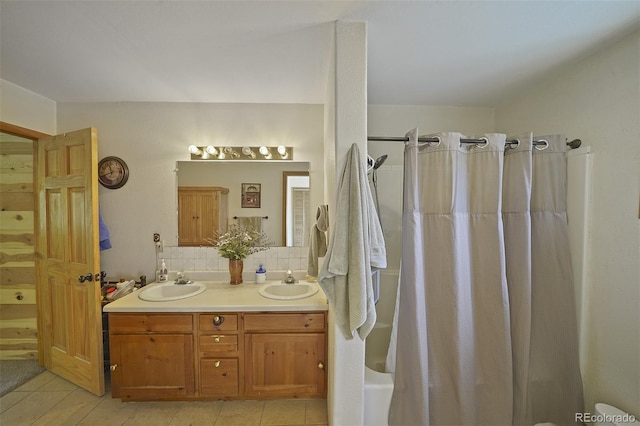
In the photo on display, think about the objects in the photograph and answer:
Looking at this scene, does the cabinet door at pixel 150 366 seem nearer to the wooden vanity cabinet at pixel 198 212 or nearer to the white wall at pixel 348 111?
the wooden vanity cabinet at pixel 198 212

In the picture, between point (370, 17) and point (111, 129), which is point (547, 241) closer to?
point (370, 17)

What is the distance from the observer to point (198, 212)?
7.47ft

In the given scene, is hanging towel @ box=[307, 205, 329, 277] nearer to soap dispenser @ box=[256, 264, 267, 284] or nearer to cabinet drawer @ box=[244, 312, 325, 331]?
cabinet drawer @ box=[244, 312, 325, 331]

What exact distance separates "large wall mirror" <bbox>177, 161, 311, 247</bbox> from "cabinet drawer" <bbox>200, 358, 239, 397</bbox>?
3.28ft

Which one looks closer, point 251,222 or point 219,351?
point 219,351

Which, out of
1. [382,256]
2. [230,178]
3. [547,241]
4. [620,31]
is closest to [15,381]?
[230,178]

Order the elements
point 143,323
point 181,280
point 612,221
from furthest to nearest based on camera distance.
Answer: point 181,280 < point 143,323 < point 612,221

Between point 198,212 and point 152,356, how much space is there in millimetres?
1157

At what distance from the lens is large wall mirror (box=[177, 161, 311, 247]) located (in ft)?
7.50

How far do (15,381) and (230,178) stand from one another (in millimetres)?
2368

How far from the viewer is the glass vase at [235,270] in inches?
85.1

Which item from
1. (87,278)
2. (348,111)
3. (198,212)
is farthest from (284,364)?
(348,111)

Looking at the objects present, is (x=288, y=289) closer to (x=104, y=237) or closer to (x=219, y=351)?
(x=219, y=351)

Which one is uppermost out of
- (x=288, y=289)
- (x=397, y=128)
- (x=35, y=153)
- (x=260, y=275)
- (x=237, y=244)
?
(x=397, y=128)
